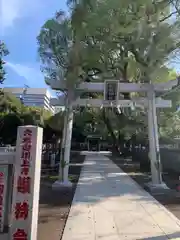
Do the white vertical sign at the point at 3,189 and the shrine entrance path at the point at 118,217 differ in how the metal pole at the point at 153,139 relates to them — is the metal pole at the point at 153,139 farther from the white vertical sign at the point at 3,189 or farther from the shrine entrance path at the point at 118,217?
the white vertical sign at the point at 3,189

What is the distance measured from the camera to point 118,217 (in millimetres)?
6789

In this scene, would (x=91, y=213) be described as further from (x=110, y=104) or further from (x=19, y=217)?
(x=110, y=104)

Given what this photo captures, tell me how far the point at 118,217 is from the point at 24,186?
2.94 metres

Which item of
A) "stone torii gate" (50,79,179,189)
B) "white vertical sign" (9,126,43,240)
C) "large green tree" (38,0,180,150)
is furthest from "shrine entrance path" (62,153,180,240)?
"large green tree" (38,0,180,150)

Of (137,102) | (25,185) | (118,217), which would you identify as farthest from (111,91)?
(25,185)

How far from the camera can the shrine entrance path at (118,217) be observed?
5.55 meters

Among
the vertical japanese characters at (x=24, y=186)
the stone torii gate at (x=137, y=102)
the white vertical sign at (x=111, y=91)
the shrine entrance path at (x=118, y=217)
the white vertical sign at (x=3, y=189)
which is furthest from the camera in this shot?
the white vertical sign at (x=111, y=91)

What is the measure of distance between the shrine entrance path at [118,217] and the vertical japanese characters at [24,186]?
3.51ft

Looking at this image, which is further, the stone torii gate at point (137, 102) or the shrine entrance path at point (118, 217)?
the stone torii gate at point (137, 102)

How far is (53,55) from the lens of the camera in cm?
2022

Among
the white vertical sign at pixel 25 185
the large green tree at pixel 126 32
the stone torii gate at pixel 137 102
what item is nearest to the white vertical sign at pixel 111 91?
the stone torii gate at pixel 137 102

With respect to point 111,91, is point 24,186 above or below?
below

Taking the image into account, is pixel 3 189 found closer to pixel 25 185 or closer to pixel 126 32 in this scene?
pixel 25 185

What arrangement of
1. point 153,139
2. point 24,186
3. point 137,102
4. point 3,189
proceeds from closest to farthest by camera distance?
point 24,186
point 3,189
point 153,139
point 137,102
